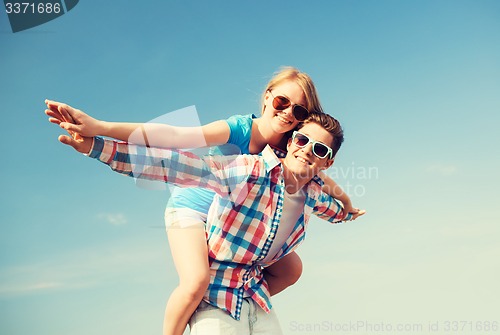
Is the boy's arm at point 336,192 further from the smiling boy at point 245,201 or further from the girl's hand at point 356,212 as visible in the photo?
the smiling boy at point 245,201

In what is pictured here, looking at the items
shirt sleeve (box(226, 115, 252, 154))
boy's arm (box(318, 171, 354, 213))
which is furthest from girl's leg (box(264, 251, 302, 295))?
shirt sleeve (box(226, 115, 252, 154))

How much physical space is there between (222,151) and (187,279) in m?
1.23

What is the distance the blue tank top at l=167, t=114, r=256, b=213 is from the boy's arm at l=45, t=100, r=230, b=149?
0.30 feet

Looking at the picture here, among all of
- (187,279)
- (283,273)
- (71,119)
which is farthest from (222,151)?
(71,119)

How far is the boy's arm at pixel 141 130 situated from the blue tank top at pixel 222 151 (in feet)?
0.30

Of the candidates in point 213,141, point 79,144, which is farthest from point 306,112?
point 79,144

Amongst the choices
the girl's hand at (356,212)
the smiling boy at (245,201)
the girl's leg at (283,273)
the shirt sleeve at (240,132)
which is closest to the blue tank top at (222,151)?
the shirt sleeve at (240,132)

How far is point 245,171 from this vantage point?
11.5 ft

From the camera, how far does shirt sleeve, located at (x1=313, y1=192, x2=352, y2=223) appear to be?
14.4 ft

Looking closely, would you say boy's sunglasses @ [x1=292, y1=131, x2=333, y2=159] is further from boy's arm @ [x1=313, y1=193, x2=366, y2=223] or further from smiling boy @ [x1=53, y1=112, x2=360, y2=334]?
boy's arm @ [x1=313, y1=193, x2=366, y2=223]

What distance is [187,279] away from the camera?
366cm

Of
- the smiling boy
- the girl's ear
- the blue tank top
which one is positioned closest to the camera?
the smiling boy

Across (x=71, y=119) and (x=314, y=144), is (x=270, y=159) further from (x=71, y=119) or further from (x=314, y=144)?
(x=71, y=119)

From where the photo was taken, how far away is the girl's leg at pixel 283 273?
4.37m
